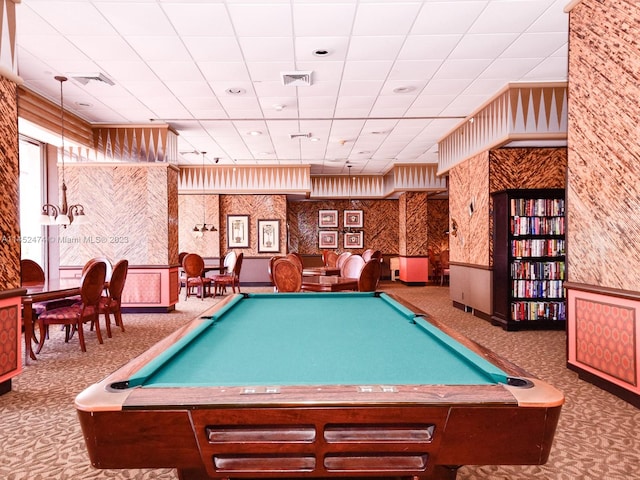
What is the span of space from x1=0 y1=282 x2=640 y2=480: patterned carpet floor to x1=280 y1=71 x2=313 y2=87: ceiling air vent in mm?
3787

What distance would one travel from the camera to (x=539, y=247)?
19.4 ft

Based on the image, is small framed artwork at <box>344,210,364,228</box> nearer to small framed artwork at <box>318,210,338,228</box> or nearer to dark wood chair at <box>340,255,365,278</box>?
small framed artwork at <box>318,210,338,228</box>

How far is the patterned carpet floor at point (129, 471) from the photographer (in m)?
2.23

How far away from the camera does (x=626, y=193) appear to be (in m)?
3.19

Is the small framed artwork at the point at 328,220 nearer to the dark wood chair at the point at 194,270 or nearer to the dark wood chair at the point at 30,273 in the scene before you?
the dark wood chair at the point at 194,270

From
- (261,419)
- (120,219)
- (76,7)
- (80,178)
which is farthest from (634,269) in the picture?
(80,178)

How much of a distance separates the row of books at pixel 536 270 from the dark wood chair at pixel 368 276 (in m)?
2.13

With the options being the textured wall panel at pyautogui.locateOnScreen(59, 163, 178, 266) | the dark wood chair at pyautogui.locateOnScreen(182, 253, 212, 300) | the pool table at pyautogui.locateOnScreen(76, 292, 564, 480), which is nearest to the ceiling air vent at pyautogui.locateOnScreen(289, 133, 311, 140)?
the textured wall panel at pyautogui.locateOnScreen(59, 163, 178, 266)

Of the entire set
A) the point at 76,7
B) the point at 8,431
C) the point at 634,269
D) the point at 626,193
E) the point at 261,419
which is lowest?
the point at 8,431

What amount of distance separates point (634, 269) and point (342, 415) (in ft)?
10.1

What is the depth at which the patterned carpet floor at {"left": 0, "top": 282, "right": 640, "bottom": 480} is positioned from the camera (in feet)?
7.33

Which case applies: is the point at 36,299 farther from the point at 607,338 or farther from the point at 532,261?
the point at 532,261

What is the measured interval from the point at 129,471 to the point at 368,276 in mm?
3562

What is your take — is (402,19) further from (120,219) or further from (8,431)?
(120,219)
